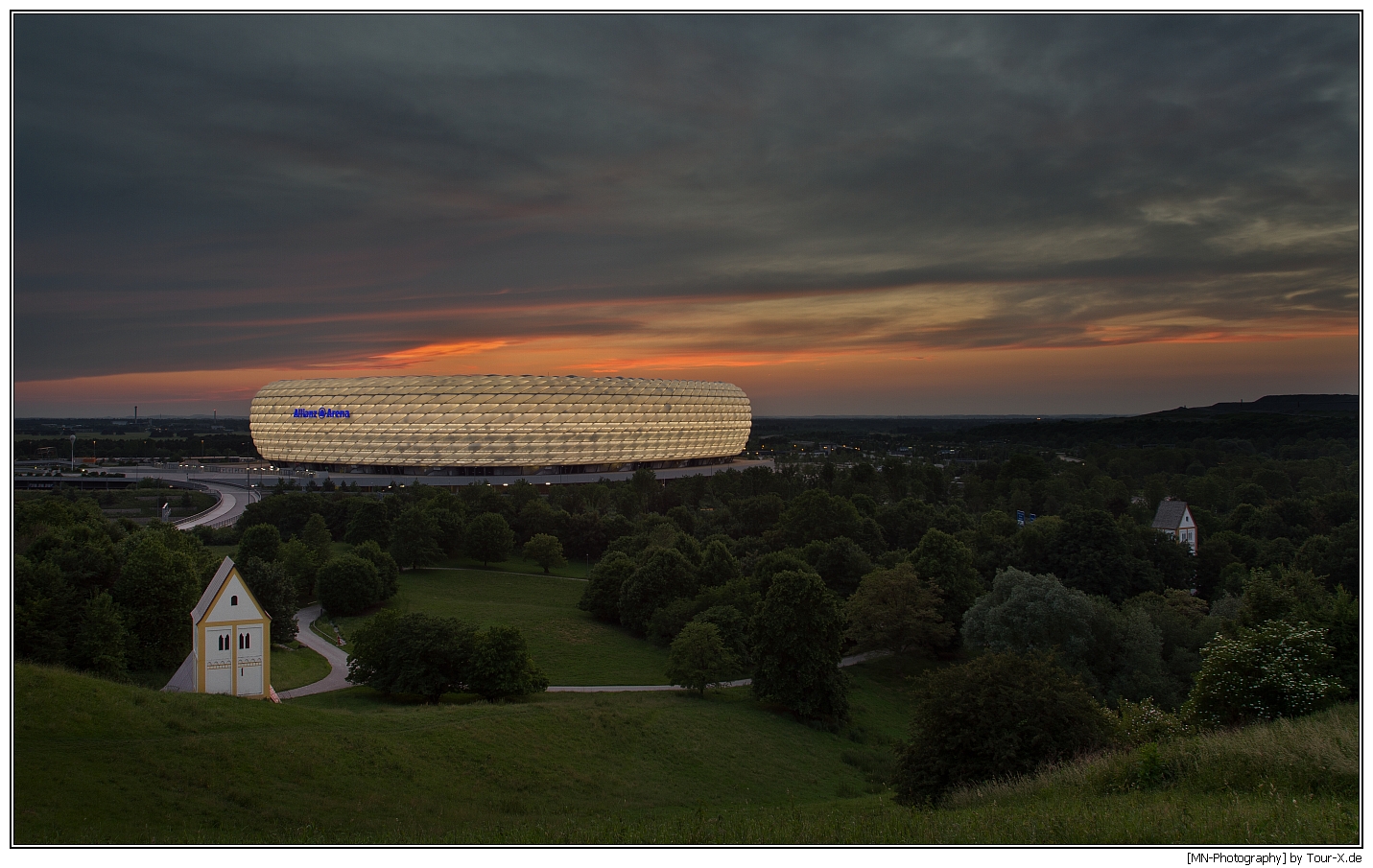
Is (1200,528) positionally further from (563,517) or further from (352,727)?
(352,727)

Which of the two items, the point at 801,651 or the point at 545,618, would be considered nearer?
the point at 801,651

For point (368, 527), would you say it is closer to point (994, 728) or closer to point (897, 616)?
point (897, 616)

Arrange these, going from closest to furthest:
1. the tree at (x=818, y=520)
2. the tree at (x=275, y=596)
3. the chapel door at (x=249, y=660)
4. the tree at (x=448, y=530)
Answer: the chapel door at (x=249, y=660) → the tree at (x=275, y=596) → the tree at (x=818, y=520) → the tree at (x=448, y=530)

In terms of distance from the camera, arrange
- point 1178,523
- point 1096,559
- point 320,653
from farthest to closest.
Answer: point 1178,523
point 1096,559
point 320,653

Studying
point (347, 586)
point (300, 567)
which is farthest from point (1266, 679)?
point (300, 567)

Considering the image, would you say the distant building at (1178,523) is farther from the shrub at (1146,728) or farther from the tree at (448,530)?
the tree at (448,530)

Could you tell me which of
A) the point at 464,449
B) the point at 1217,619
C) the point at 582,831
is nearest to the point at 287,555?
the point at 582,831

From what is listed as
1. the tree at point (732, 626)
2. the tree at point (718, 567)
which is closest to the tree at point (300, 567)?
the tree at point (718, 567)

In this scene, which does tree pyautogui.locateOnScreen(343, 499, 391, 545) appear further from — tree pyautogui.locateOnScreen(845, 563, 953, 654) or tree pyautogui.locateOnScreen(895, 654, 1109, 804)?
tree pyautogui.locateOnScreen(895, 654, 1109, 804)
